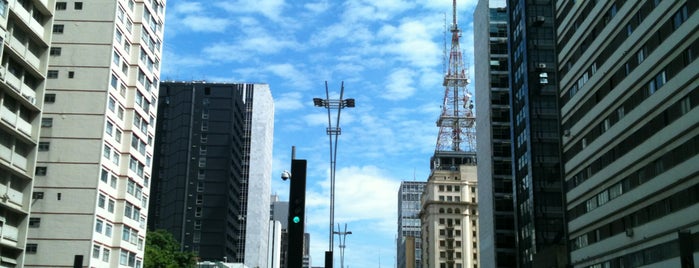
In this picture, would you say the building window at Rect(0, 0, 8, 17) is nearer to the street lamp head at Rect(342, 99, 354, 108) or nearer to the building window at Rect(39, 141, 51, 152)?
the building window at Rect(39, 141, 51, 152)

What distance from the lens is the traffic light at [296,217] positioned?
82.5 ft

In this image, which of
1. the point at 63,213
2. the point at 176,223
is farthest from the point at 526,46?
the point at 176,223

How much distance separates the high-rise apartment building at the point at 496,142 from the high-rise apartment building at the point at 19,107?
80.5m

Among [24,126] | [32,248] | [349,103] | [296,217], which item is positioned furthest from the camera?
[32,248]

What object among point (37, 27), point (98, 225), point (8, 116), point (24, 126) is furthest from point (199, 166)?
point (8, 116)

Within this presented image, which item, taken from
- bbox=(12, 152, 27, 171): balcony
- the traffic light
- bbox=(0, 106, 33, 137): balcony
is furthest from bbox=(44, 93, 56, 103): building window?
the traffic light

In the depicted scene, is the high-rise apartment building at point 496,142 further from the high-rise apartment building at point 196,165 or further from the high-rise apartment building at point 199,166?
the high-rise apartment building at point 196,165

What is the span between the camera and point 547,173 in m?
95.4

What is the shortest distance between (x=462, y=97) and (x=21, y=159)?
132m

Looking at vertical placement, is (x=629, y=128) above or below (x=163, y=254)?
above

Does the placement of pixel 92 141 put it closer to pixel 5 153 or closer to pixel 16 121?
pixel 16 121

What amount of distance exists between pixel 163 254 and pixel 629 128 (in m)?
53.0

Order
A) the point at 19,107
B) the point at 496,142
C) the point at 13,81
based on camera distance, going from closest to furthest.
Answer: the point at 13,81 < the point at 19,107 < the point at 496,142

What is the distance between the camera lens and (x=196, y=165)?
6403 inches
